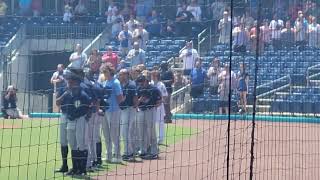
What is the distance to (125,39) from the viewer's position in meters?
12.5

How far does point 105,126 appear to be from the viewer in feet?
44.3

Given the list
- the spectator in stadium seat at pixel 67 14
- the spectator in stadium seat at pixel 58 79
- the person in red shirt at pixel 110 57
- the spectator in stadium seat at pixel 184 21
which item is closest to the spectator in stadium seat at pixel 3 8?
the spectator in stadium seat at pixel 67 14

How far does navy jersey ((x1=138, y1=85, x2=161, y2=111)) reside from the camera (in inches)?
549

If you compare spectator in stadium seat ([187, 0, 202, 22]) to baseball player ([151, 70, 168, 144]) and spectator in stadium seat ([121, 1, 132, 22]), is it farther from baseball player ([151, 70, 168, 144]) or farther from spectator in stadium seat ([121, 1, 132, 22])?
baseball player ([151, 70, 168, 144])

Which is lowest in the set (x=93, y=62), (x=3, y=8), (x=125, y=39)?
(x=93, y=62)

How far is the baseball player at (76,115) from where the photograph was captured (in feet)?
38.6

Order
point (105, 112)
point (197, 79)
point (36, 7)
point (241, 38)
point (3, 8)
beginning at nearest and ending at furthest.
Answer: point (241, 38)
point (105, 112)
point (36, 7)
point (197, 79)
point (3, 8)

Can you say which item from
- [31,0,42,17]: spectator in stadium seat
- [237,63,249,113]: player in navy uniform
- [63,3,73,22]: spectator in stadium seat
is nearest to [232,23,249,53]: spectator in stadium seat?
[237,63,249,113]: player in navy uniform

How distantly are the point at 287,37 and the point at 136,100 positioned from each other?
275cm

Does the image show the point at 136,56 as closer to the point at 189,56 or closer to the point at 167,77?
the point at 189,56

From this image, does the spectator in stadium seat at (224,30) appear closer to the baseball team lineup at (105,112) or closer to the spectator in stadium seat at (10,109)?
the baseball team lineup at (105,112)

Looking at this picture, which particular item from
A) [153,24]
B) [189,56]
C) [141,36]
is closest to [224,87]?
[189,56]

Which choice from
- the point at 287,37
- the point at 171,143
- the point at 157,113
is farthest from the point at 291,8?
the point at 171,143

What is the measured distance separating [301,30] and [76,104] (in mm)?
4424
